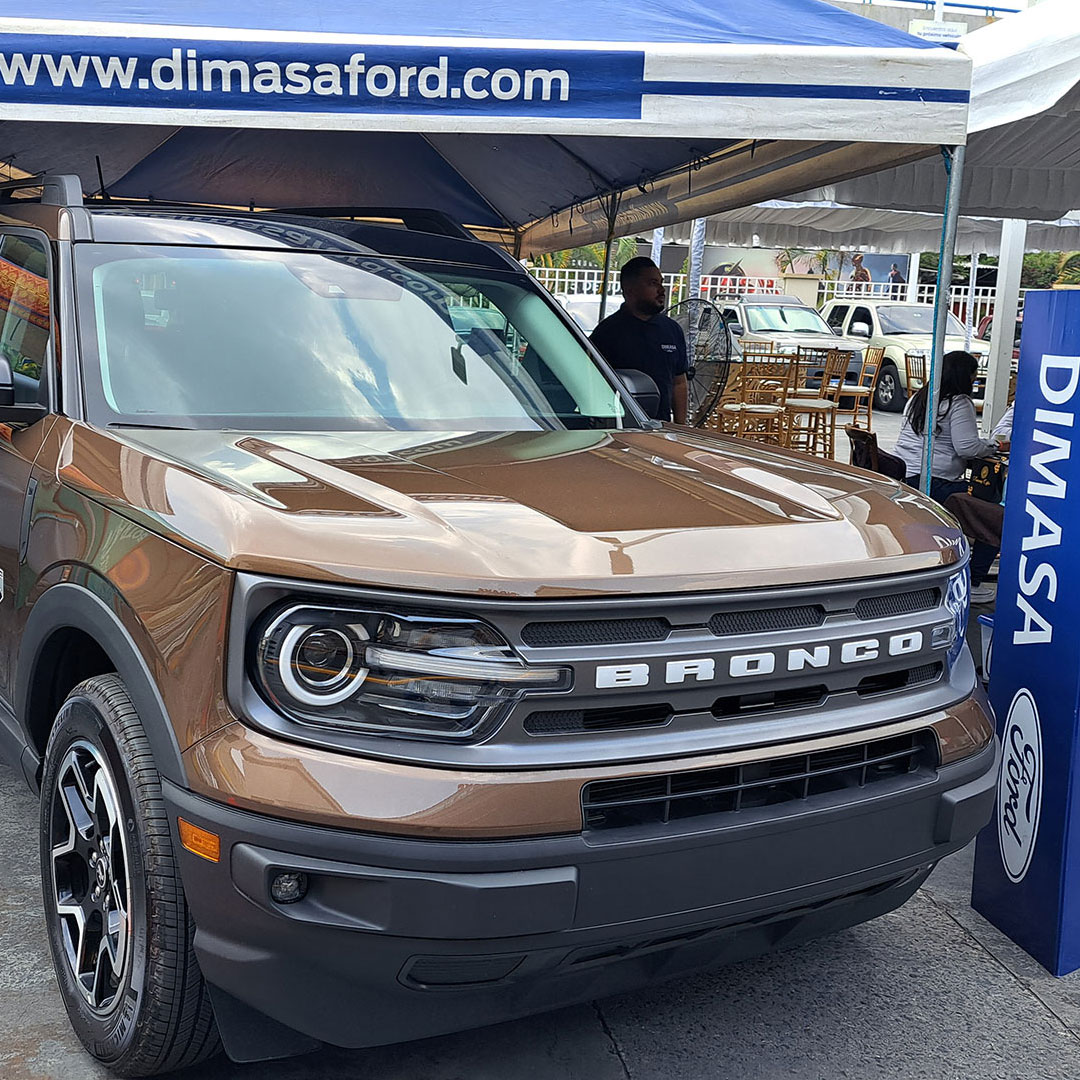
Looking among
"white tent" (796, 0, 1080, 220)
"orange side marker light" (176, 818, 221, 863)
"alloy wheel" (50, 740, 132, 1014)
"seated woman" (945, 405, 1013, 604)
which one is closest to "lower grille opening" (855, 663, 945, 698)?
"orange side marker light" (176, 818, 221, 863)

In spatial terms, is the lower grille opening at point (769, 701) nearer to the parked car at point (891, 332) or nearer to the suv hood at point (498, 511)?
the suv hood at point (498, 511)

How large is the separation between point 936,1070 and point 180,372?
2.47 metres

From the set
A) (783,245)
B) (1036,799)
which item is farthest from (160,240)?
(783,245)

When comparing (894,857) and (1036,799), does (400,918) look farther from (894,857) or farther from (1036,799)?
(1036,799)

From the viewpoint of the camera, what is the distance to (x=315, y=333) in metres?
3.38

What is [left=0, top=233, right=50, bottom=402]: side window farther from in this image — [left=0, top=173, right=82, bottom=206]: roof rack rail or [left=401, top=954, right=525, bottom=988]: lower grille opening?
[left=401, top=954, right=525, bottom=988]: lower grille opening

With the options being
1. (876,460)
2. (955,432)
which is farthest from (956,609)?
(876,460)

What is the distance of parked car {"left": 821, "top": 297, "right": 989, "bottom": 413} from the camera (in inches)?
769

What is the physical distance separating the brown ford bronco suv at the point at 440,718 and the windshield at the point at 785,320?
17601 mm

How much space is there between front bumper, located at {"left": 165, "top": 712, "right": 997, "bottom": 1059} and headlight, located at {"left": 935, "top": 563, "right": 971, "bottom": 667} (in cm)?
42

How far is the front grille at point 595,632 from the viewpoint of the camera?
2084mm

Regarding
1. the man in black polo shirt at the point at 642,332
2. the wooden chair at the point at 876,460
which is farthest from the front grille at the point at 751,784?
the man in black polo shirt at the point at 642,332

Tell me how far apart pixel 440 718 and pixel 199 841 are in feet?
1.52

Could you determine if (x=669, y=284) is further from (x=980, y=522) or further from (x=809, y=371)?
(x=980, y=522)
